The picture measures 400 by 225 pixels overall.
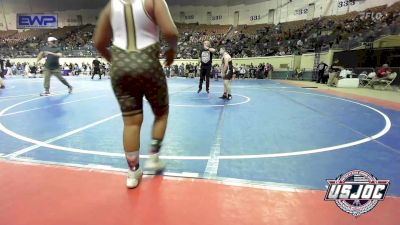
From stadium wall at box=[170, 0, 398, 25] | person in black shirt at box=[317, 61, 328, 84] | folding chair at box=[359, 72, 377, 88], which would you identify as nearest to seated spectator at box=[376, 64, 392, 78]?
folding chair at box=[359, 72, 377, 88]

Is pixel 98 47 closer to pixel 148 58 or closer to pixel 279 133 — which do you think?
pixel 148 58

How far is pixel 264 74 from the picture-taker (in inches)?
852

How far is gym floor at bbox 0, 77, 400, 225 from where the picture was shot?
1727 mm

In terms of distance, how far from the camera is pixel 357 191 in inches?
65.8

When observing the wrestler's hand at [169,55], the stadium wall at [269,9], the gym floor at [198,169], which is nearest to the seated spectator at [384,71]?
the gym floor at [198,169]

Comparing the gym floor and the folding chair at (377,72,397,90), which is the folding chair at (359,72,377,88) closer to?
the folding chair at (377,72,397,90)

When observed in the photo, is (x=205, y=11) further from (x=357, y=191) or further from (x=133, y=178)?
(x=357, y=191)

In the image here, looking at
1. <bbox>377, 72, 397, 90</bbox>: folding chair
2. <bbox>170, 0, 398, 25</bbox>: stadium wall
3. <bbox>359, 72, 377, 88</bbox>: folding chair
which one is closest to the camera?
<bbox>377, 72, 397, 90</bbox>: folding chair

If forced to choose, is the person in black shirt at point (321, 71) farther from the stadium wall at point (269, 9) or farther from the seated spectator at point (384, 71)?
the stadium wall at point (269, 9)

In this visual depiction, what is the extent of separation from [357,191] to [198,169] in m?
1.32

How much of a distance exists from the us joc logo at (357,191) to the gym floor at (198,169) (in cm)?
5

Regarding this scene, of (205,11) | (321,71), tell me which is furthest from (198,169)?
(205,11)

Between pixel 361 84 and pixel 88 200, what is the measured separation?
15.3m

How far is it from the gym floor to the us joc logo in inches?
2.2
